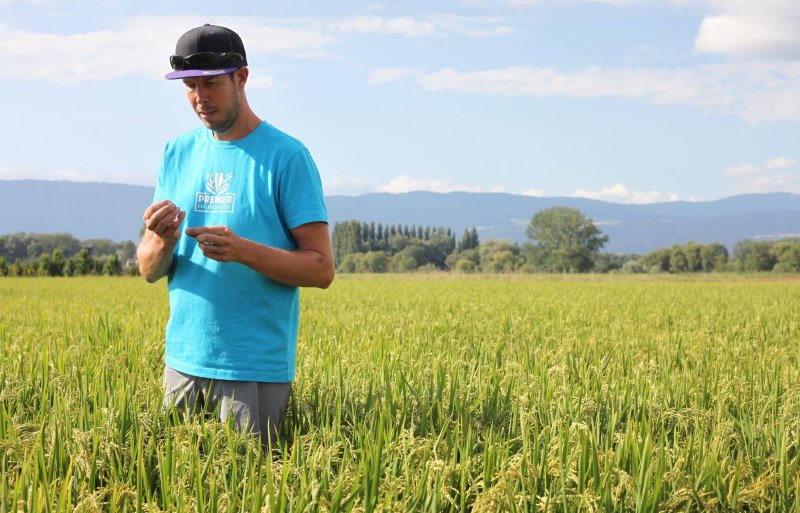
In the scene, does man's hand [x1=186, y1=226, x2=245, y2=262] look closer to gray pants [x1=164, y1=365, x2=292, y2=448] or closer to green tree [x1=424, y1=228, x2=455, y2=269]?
gray pants [x1=164, y1=365, x2=292, y2=448]

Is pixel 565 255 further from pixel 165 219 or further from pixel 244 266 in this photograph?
pixel 165 219

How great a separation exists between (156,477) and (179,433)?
22 centimetres

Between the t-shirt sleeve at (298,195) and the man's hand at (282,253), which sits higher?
the t-shirt sleeve at (298,195)

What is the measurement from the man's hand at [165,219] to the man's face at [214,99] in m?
0.37

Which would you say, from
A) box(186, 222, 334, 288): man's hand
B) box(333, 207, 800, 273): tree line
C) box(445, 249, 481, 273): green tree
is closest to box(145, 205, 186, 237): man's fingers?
box(186, 222, 334, 288): man's hand

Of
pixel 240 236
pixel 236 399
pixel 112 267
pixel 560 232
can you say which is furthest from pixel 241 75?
pixel 560 232

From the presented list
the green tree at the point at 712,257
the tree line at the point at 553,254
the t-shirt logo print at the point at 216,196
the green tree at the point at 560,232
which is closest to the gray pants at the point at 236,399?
the t-shirt logo print at the point at 216,196

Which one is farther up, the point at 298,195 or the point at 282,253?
the point at 298,195

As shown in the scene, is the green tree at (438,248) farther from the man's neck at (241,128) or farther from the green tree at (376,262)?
the man's neck at (241,128)

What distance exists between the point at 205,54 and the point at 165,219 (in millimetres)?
637

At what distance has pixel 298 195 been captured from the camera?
313 centimetres

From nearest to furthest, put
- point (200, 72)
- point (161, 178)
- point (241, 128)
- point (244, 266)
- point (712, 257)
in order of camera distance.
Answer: point (200, 72) → point (244, 266) → point (241, 128) → point (161, 178) → point (712, 257)

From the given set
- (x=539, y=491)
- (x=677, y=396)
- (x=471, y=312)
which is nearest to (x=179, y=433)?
(x=539, y=491)

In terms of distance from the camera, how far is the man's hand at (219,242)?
111 inches
